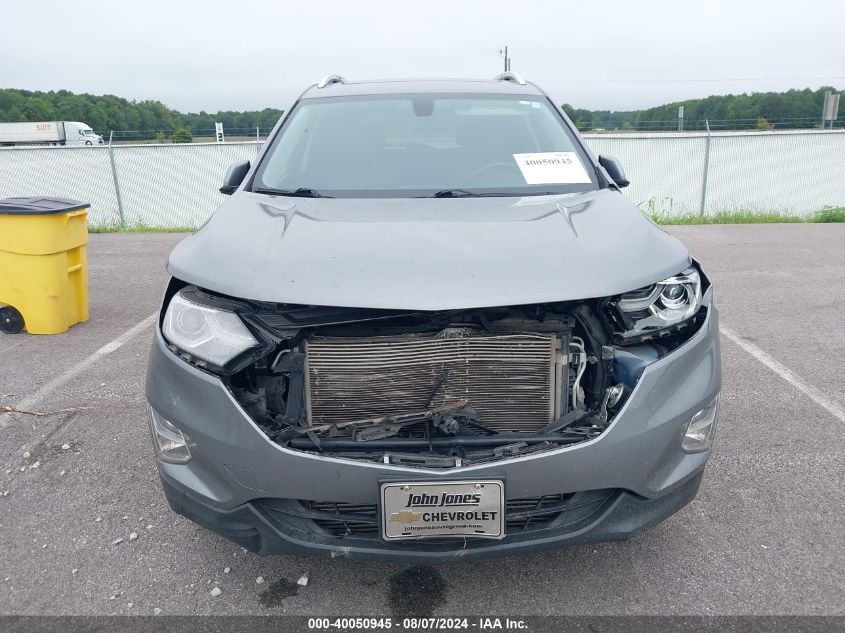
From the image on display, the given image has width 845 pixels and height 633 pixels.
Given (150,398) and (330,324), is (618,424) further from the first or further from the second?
(150,398)

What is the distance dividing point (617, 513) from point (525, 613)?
1.64 ft

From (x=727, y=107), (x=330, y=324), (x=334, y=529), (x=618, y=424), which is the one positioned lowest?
(x=334, y=529)

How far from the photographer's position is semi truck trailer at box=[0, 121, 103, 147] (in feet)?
130

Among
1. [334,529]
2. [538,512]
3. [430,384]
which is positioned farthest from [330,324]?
[538,512]

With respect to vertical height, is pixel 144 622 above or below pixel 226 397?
below

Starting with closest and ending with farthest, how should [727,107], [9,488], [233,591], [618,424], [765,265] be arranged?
[618,424] → [233,591] → [9,488] → [765,265] → [727,107]

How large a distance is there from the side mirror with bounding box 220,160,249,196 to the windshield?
258 mm

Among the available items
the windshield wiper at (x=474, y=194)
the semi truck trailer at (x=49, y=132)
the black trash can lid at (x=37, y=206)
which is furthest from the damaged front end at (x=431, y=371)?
the semi truck trailer at (x=49, y=132)

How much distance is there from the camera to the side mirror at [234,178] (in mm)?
3535

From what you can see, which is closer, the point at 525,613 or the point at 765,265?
the point at 525,613

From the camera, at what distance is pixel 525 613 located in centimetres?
231

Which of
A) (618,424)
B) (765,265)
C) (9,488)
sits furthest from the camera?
(765,265)

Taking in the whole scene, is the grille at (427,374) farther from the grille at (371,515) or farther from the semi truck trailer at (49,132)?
the semi truck trailer at (49,132)

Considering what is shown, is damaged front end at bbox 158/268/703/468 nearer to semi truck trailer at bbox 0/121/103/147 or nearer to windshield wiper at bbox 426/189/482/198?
windshield wiper at bbox 426/189/482/198
